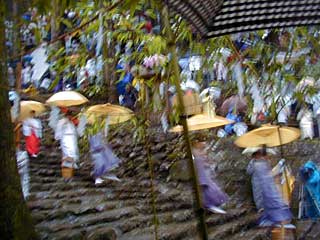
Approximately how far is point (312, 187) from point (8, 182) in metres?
5.30

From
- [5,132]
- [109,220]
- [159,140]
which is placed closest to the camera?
[5,132]

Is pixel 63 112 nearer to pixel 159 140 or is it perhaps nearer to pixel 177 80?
pixel 159 140

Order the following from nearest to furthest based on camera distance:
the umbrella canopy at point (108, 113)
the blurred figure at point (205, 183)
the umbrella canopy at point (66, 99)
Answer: the blurred figure at point (205, 183) → the umbrella canopy at point (108, 113) → the umbrella canopy at point (66, 99)

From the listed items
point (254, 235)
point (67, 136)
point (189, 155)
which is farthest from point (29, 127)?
point (189, 155)

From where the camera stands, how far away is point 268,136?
24.5 ft

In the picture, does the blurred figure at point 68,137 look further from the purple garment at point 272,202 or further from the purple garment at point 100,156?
the purple garment at point 272,202

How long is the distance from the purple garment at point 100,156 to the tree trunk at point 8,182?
465 centimetres

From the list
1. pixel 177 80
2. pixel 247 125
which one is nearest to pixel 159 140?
pixel 247 125

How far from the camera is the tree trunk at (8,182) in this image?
16.5 feet

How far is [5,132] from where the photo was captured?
518 centimetres

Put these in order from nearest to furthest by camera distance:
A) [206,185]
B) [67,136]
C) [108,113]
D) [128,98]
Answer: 1. [206,185]
2. [108,113]
3. [67,136]
4. [128,98]

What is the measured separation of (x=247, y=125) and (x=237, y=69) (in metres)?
5.33

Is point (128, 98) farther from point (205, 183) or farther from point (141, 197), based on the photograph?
point (205, 183)

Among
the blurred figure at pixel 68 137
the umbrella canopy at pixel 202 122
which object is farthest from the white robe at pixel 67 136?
the umbrella canopy at pixel 202 122
